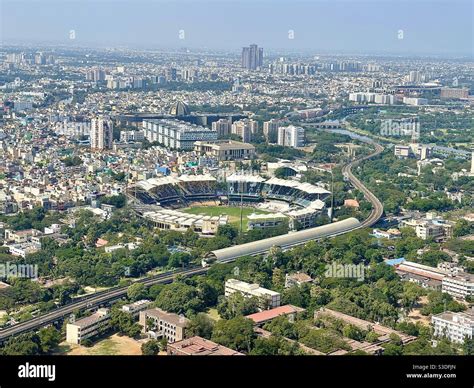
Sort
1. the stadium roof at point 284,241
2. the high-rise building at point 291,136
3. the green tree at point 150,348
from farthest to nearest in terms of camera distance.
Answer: the high-rise building at point 291,136, the stadium roof at point 284,241, the green tree at point 150,348

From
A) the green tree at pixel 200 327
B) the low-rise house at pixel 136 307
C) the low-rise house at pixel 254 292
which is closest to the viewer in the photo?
the green tree at pixel 200 327

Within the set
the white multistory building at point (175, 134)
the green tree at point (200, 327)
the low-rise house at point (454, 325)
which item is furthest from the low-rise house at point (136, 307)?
the white multistory building at point (175, 134)

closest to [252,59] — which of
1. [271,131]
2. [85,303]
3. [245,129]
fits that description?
[271,131]

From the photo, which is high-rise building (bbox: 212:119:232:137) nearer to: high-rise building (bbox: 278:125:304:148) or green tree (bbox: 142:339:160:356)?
high-rise building (bbox: 278:125:304:148)

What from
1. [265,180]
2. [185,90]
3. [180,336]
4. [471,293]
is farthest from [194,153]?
[185,90]

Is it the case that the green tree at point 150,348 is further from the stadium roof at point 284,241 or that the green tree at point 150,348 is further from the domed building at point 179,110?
the domed building at point 179,110
